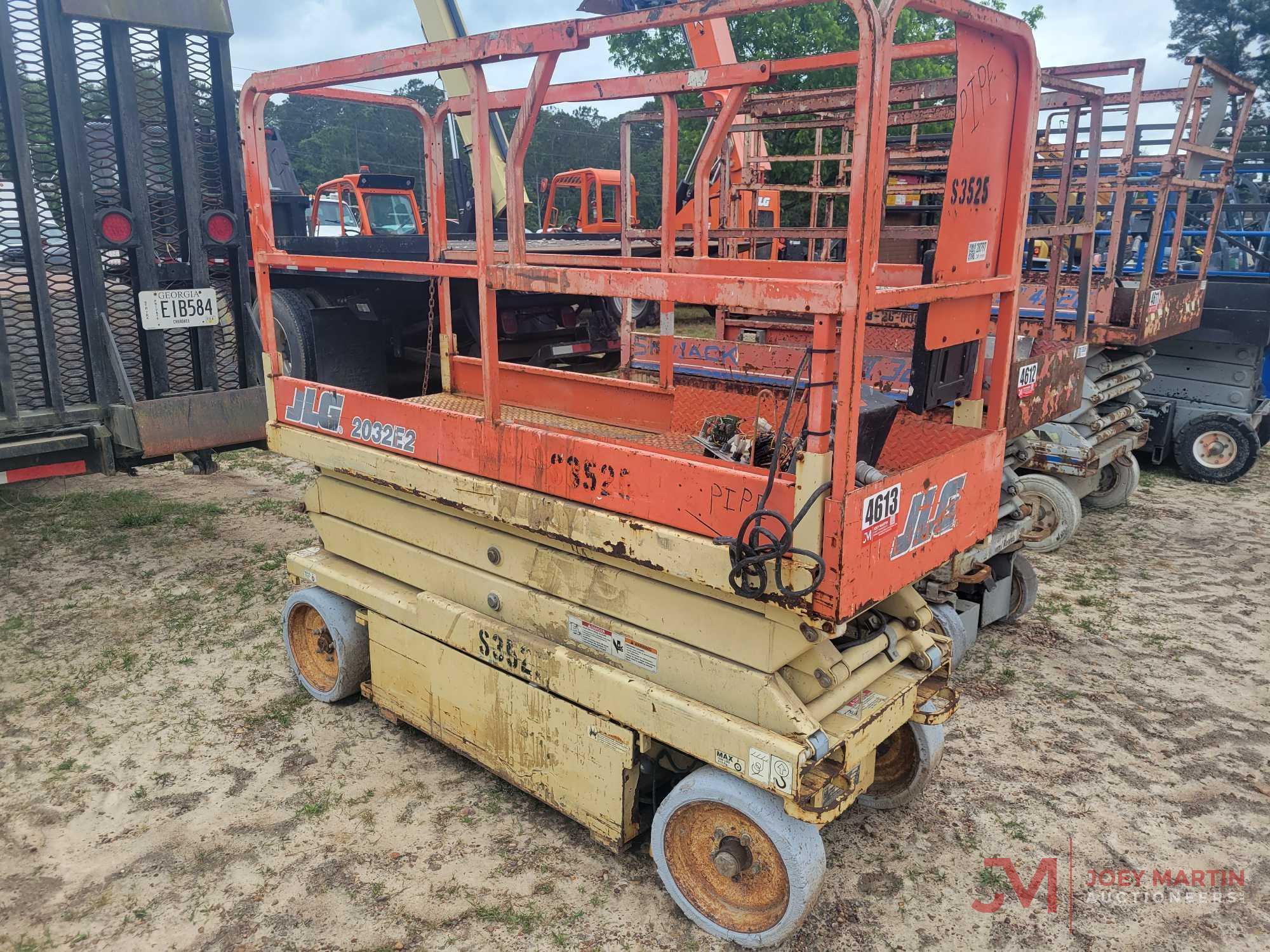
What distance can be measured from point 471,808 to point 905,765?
1.61 m

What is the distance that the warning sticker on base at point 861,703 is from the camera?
9.20 ft

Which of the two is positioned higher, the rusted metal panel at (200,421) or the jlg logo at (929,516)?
the jlg logo at (929,516)

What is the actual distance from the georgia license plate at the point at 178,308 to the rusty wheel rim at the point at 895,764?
163 inches

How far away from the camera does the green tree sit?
87.0 ft

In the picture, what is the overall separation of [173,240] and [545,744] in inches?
141

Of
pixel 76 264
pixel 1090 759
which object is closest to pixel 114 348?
pixel 76 264

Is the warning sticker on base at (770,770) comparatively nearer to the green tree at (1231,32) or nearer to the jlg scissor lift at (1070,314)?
the jlg scissor lift at (1070,314)

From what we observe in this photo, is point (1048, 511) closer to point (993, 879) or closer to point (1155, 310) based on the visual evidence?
point (1155, 310)

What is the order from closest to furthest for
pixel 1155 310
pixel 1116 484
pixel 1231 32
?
pixel 1155 310 < pixel 1116 484 < pixel 1231 32

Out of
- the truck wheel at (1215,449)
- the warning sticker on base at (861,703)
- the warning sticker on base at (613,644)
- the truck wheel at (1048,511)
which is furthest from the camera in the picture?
the truck wheel at (1215,449)

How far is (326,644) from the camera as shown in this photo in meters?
4.17

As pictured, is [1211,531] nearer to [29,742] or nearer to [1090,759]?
[1090,759]
